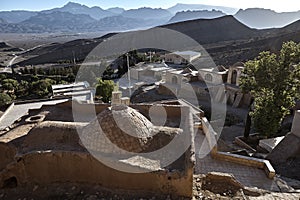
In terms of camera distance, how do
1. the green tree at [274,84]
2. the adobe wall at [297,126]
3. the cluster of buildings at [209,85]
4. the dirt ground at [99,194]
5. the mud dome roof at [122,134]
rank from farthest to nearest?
the cluster of buildings at [209,85]
the green tree at [274,84]
the adobe wall at [297,126]
the mud dome roof at [122,134]
the dirt ground at [99,194]

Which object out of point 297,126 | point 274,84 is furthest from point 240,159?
point 274,84

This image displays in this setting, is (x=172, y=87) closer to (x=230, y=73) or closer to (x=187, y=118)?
(x=230, y=73)

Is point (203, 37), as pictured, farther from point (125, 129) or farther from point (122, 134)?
point (122, 134)

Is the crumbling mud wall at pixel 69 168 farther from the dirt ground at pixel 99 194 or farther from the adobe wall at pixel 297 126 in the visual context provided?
the adobe wall at pixel 297 126

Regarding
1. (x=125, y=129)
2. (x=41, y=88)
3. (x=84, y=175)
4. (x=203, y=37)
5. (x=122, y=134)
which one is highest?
(x=203, y=37)

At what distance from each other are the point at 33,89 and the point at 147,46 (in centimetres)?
5135

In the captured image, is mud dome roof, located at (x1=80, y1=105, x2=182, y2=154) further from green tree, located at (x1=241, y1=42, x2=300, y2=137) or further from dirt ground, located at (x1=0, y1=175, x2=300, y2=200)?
green tree, located at (x1=241, y1=42, x2=300, y2=137)

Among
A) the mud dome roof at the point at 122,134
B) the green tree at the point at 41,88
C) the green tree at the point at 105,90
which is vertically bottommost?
the green tree at the point at 41,88

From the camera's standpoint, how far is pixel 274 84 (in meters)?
13.1

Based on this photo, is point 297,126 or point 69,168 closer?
point 69,168

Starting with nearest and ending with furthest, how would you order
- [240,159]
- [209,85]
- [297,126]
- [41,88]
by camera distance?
[240,159] → [297,126] → [209,85] → [41,88]

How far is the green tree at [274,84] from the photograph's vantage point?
1284 cm

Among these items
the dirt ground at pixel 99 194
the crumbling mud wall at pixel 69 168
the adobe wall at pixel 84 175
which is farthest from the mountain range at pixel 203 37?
the dirt ground at pixel 99 194

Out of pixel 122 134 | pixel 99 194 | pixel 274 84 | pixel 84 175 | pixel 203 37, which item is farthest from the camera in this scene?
pixel 203 37
